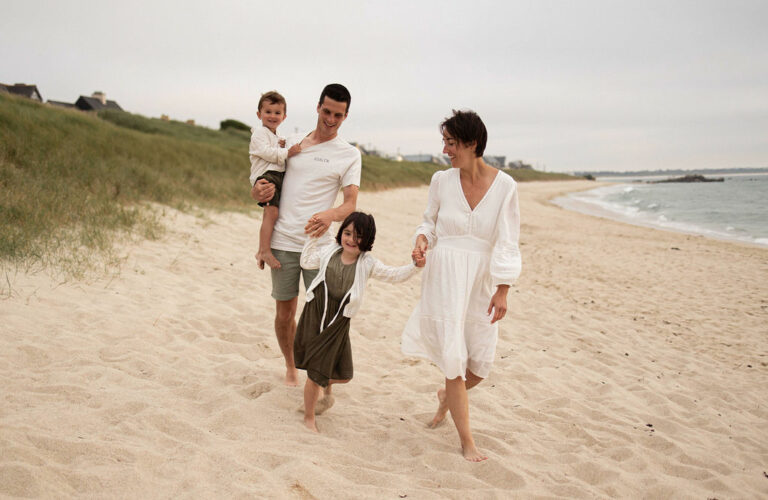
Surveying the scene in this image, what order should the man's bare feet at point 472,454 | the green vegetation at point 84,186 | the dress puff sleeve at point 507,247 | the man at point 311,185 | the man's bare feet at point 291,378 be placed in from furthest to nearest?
the green vegetation at point 84,186 → the man's bare feet at point 291,378 → the man at point 311,185 → the man's bare feet at point 472,454 → the dress puff sleeve at point 507,247

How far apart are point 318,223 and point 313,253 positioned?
20cm

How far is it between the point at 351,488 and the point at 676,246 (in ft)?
43.1

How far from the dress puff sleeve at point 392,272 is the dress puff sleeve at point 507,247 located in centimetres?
47

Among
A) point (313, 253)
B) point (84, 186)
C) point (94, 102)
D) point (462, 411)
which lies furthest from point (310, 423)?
point (94, 102)

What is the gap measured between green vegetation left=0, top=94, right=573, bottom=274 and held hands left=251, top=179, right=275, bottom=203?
3.08 metres

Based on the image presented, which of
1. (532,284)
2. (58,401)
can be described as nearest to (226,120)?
(532,284)

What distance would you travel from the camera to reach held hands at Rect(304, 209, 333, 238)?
317cm

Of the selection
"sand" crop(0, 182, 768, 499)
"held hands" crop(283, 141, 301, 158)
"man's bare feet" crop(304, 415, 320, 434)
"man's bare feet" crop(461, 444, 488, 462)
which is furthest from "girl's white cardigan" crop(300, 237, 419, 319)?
"man's bare feet" crop(461, 444, 488, 462)

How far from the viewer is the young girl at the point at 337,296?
9.96 feet

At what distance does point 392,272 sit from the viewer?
10.0 ft

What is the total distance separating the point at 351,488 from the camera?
253 centimetres

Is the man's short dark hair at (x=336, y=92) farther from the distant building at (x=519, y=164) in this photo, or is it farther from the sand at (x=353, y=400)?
the distant building at (x=519, y=164)

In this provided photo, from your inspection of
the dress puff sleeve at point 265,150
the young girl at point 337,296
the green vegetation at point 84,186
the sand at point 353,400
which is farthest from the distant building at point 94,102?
the young girl at point 337,296

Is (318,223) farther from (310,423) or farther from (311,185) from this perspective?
(310,423)
